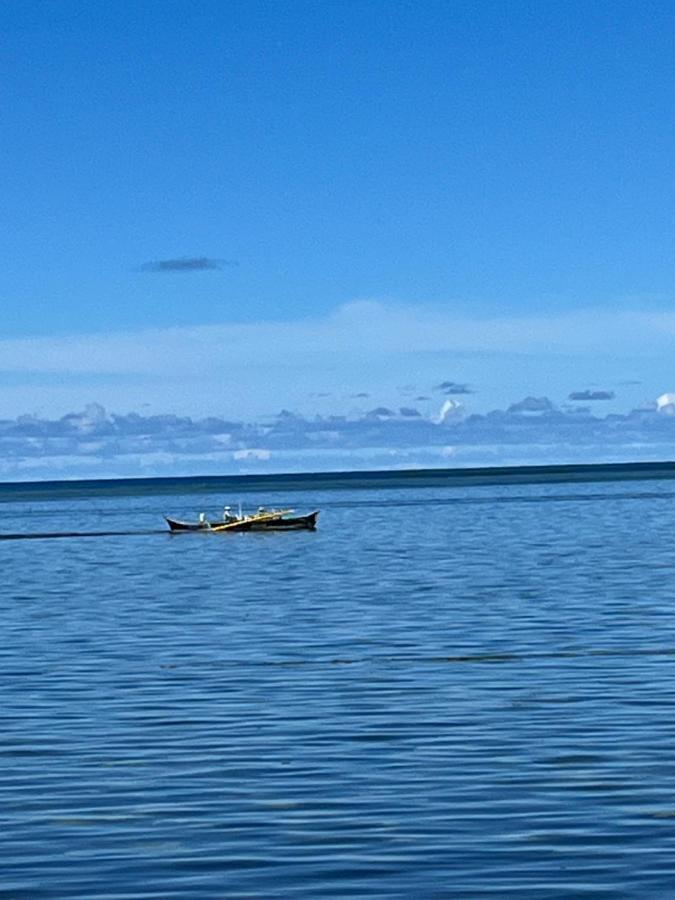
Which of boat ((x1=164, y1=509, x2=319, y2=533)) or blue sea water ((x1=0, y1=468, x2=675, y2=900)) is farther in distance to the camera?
boat ((x1=164, y1=509, x2=319, y2=533))

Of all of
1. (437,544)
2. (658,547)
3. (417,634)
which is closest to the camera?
(417,634)

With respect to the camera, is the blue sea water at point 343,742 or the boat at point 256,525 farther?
the boat at point 256,525

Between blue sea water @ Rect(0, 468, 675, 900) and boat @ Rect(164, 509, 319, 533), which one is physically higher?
blue sea water @ Rect(0, 468, 675, 900)

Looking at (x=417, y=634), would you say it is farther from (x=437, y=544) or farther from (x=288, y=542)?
(x=288, y=542)

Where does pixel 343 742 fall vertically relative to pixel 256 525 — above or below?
above

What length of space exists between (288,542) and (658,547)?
31280mm

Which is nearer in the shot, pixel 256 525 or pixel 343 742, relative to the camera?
pixel 343 742

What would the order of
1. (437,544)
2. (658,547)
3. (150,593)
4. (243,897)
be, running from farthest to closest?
(437,544)
(658,547)
(150,593)
(243,897)

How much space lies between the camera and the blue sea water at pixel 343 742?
19875 mm

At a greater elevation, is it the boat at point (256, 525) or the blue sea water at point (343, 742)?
the blue sea water at point (343, 742)

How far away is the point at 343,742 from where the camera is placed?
28062 mm

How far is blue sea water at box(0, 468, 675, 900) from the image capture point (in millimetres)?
19875

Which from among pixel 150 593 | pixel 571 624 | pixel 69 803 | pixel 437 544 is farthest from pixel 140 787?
pixel 437 544

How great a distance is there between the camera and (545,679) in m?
35.2
